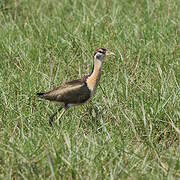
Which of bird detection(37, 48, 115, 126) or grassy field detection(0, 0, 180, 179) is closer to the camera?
grassy field detection(0, 0, 180, 179)

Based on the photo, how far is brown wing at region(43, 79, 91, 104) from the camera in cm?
623

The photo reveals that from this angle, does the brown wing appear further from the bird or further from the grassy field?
the grassy field

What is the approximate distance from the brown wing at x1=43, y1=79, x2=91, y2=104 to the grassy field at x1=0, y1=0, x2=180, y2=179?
0.17 m

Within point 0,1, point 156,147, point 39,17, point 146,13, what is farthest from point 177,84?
point 0,1

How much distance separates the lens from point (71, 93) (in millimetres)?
6297

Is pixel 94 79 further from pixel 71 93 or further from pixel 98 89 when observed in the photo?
pixel 98 89

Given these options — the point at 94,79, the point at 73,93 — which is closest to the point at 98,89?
the point at 94,79

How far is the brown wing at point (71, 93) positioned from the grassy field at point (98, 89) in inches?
6.7

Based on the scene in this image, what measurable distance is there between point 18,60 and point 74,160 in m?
2.91

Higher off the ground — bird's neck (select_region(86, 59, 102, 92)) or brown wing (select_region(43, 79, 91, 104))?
bird's neck (select_region(86, 59, 102, 92))

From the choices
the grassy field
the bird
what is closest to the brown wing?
the bird

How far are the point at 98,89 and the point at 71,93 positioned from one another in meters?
0.56

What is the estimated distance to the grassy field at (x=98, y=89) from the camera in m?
4.82

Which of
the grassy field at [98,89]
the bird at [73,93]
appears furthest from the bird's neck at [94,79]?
the grassy field at [98,89]
